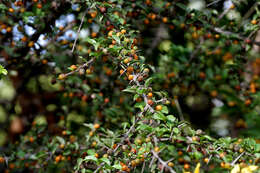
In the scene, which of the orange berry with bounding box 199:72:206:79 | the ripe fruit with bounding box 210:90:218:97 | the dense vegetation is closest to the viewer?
the dense vegetation

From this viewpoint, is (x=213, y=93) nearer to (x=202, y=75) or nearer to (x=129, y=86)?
(x=202, y=75)

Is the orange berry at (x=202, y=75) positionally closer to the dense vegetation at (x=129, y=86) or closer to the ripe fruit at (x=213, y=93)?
the dense vegetation at (x=129, y=86)

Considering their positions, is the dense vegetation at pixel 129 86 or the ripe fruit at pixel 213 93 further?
the ripe fruit at pixel 213 93

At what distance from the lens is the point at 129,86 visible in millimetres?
1786

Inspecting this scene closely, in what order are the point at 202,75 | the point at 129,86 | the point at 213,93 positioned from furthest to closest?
1. the point at 213,93
2. the point at 202,75
3. the point at 129,86

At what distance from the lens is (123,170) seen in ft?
5.42

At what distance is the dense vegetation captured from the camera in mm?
1670

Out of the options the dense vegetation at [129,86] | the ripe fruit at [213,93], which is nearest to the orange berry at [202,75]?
the dense vegetation at [129,86]

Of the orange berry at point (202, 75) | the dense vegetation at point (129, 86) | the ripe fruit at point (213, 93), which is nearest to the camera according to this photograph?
the dense vegetation at point (129, 86)

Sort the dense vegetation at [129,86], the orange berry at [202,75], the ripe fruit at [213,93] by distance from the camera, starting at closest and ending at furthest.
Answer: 1. the dense vegetation at [129,86]
2. the orange berry at [202,75]
3. the ripe fruit at [213,93]

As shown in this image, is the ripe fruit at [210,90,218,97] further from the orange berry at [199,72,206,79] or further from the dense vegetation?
the orange berry at [199,72,206,79]

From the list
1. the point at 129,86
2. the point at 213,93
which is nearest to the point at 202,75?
the point at 213,93

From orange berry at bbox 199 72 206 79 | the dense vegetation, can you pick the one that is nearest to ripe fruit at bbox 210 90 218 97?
the dense vegetation

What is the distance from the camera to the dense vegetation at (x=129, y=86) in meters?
→ 1.67
